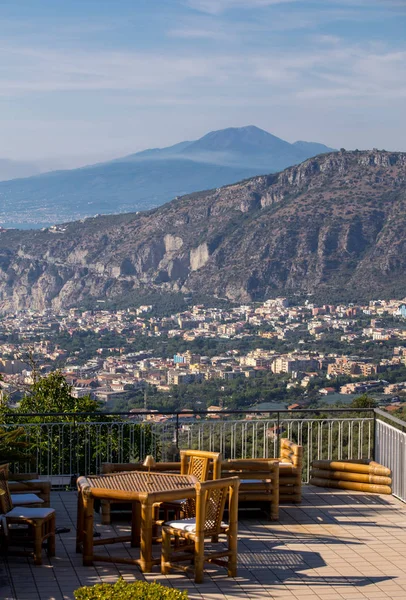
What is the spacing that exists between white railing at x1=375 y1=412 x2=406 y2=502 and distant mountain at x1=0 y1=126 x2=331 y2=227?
369 ft

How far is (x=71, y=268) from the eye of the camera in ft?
274

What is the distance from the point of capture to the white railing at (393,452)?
8055 millimetres

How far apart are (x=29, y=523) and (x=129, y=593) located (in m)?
2.33

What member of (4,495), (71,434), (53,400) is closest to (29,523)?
(4,495)

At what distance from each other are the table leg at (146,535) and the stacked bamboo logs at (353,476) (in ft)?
9.67

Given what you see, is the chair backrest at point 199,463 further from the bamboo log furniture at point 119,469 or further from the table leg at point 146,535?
the table leg at point 146,535

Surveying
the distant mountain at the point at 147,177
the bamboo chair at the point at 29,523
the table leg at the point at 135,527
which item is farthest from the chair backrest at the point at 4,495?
the distant mountain at the point at 147,177

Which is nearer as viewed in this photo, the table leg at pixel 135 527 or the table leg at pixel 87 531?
the table leg at pixel 87 531

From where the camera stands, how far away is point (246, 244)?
2901 inches

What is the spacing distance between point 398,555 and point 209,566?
4.35 feet

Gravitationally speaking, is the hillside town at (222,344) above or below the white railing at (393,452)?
below

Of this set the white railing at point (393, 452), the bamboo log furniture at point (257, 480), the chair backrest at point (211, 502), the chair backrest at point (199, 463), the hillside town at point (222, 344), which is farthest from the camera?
the hillside town at point (222, 344)

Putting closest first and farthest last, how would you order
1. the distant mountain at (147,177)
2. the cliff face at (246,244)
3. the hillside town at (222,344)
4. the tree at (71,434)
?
the tree at (71,434)
the hillside town at (222,344)
the cliff face at (246,244)
the distant mountain at (147,177)

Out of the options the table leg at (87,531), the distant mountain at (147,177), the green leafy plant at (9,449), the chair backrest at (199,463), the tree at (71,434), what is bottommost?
the tree at (71,434)
